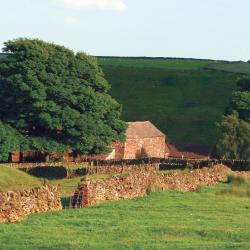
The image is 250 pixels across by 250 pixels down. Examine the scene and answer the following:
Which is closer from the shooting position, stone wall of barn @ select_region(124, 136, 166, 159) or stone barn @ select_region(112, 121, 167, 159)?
stone barn @ select_region(112, 121, 167, 159)

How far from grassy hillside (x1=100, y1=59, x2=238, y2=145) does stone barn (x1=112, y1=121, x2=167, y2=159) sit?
22.5m

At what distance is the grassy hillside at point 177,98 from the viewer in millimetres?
145625

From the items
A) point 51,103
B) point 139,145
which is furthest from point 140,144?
point 51,103

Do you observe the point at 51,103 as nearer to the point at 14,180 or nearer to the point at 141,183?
the point at 14,180

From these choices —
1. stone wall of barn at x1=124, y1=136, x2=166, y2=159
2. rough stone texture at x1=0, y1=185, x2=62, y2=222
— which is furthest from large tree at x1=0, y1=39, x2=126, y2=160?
rough stone texture at x1=0, y1=185, x2=62, y2=222

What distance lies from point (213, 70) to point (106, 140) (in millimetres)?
108316

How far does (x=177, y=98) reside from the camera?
174 m

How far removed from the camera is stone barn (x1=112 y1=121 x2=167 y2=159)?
4149 inches

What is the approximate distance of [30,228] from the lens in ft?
116

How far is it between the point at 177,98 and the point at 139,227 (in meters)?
140

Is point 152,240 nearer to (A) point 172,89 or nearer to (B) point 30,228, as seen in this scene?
(B) point 30,228

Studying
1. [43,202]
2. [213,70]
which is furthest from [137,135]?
[213,70]

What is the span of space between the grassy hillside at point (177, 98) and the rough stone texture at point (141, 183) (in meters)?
75.3

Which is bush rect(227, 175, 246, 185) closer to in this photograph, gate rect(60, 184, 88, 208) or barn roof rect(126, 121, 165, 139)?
gate rect(60, 184, 88, 208)
